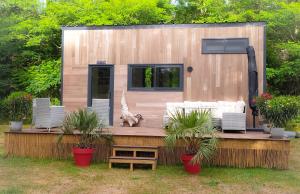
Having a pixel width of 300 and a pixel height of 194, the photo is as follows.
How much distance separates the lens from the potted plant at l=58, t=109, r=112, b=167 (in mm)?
6555

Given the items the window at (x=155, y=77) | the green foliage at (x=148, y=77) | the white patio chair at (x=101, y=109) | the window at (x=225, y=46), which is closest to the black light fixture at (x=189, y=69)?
the window at (x=155, y=77)

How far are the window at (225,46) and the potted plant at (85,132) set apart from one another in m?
4.28

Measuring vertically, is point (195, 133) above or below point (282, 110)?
below

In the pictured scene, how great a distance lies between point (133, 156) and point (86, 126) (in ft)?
3.52

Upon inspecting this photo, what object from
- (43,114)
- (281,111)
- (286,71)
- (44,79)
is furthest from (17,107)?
(286,71)

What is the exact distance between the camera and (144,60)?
10070 mm

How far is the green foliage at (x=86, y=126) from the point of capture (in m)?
6.55

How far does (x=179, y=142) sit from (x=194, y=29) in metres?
4.13

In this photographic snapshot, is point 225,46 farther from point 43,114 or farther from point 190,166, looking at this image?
point 43,114

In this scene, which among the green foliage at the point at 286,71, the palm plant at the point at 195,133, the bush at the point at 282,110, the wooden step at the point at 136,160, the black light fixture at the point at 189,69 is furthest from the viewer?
the green foliage at the point at 286,71

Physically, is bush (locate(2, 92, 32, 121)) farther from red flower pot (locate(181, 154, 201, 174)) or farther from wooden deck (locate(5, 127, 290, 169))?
red flower pot (locate(181, 154, 201, 174))

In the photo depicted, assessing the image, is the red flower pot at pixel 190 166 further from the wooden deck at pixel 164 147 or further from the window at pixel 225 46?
the window at pixel 225 46

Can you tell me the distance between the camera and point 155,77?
32.7 ft

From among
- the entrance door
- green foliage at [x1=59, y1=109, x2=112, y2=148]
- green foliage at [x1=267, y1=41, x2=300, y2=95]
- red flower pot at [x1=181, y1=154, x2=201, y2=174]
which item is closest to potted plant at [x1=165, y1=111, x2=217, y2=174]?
red flower pot at [x1=181, y1=154, x2=201, y2=174]
